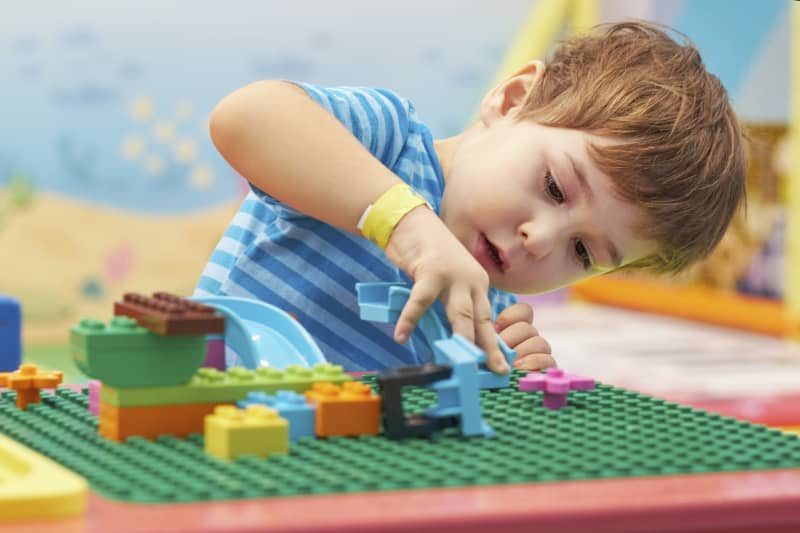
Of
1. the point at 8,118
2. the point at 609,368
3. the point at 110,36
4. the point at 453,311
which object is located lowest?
the point at 609,368

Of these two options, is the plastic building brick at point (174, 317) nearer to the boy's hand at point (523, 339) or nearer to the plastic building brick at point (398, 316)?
the plastic building brick at point (398, 316)

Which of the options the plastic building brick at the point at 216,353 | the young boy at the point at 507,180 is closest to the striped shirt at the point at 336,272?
the young boy at the point at 507,180

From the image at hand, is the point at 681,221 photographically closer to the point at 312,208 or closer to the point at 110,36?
the point at 312,208

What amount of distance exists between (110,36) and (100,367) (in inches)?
115

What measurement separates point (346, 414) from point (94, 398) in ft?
0.49

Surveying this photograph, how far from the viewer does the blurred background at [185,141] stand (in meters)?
3.26

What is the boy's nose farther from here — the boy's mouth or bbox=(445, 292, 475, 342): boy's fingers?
bbox=(445, 292, 475, 342): boy's fingers

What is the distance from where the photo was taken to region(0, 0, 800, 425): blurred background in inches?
128

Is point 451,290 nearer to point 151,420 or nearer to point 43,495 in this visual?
point 151,420

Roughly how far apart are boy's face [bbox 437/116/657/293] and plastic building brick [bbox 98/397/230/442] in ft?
1.39

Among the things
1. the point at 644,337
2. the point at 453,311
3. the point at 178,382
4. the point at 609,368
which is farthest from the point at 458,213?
the point at 644,337

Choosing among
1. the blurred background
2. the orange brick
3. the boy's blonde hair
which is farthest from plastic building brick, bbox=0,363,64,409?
the blurred background

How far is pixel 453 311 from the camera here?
761 mm

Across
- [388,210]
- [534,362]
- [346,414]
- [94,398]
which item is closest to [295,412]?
[346,414]
